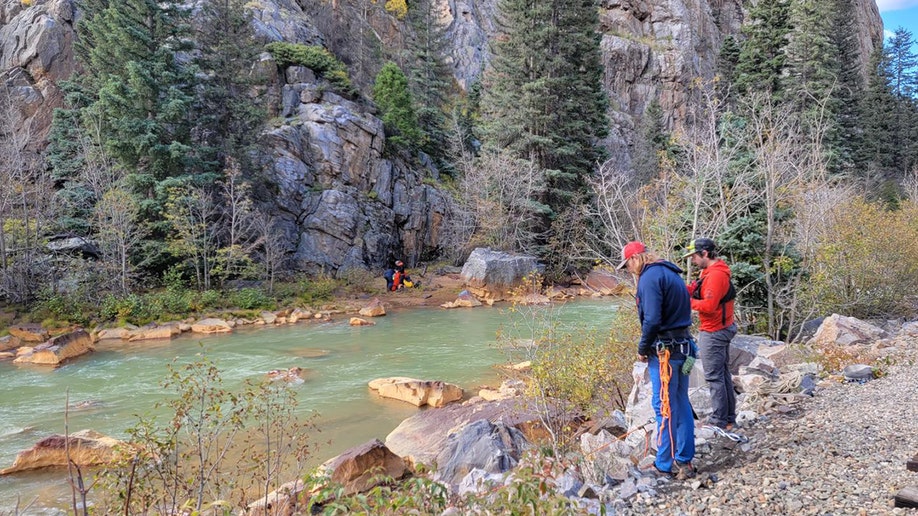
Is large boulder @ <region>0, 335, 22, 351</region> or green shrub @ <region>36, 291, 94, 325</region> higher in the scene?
green shrub @ <region>36, 291, 94, 325</region>

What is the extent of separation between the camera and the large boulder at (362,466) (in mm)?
5336

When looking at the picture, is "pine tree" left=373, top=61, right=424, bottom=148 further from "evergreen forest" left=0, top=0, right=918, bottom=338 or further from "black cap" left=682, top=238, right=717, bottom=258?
"black cap" left=682, top=238, right=717, bottom=258

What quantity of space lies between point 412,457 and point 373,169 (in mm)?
23179

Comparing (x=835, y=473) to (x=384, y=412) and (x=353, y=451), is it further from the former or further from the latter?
(x=384, y=412)

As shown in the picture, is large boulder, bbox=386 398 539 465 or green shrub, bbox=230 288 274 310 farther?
green shrub, bbox=230 288 274 310

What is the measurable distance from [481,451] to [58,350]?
11946 mm

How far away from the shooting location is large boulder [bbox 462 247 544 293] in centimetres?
2238

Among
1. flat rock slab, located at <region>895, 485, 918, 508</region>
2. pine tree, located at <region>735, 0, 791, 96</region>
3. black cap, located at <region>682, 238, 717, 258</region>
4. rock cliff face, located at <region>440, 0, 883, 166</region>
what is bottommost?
flat rock slab, located at <region>895, 485, 918, 508</region>

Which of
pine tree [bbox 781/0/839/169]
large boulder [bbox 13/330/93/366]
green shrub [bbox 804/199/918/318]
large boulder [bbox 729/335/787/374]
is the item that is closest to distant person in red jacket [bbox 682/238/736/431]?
large boulder [bbox 729/335/787/374]

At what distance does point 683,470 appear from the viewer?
3.97 m

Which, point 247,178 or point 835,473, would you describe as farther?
point 247,178

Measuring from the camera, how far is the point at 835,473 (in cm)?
361

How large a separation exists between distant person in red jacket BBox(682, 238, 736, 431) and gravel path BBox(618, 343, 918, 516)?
28 cm

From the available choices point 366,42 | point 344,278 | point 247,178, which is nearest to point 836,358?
point 344,278
